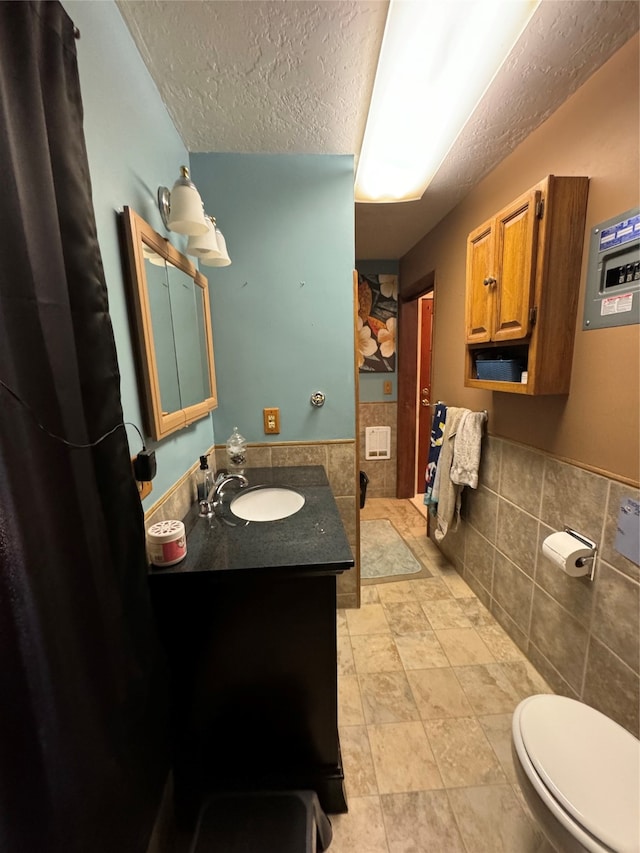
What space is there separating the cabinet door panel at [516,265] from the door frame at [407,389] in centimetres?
148

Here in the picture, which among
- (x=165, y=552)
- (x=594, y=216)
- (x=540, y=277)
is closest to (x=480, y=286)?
(x=540, y=277)

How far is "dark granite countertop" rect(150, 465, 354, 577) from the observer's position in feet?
3.09

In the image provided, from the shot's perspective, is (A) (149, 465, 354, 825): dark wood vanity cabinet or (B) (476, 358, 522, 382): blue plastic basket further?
(B) (476, 358, 522, 382): blue plastic basket

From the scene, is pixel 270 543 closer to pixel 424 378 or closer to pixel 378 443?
pixel 378 443

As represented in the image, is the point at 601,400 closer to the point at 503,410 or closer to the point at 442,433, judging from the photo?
the point at 503,410

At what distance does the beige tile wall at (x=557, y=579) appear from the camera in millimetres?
1122

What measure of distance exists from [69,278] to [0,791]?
31.0 inches

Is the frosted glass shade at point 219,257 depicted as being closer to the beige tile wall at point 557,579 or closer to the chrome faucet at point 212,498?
the chrome faucet at point 212,498

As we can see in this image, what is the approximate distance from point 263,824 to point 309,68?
7.74ft

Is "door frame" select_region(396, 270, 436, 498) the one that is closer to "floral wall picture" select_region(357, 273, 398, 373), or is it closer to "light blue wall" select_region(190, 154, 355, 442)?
"floral wall picture" select_region(357, 273, 398, 373)

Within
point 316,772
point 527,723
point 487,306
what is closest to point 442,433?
point 487,306

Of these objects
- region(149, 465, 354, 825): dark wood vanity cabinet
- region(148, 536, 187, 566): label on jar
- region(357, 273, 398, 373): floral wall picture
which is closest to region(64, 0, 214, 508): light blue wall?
region(148, 536, 187, 566): label on jar

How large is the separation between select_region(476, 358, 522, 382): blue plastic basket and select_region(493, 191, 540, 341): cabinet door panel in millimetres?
108

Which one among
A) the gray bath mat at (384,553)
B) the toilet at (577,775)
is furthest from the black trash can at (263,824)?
the gray bath mat at (384,553)
